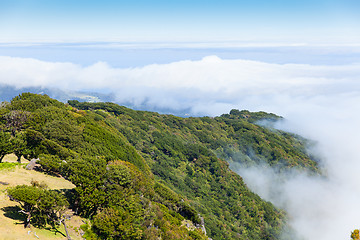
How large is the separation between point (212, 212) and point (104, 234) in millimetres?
75298

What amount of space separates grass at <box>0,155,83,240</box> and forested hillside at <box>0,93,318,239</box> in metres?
1.53

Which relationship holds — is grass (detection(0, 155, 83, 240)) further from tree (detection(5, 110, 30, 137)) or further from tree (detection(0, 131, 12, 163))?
tree (detection(5, 110, 30, 137))

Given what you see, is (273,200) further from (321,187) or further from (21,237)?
(21,237)

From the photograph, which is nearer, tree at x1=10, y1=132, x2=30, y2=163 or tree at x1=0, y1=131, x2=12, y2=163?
tree at x1=0, y1=131, x2=12, y2=163

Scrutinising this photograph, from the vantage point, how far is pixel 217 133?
180375mm

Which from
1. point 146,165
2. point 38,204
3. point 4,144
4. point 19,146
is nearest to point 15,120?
point 19,146

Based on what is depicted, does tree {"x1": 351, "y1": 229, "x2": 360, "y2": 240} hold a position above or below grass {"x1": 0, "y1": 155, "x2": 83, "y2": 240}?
above

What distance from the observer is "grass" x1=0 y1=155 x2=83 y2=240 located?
24047 mm

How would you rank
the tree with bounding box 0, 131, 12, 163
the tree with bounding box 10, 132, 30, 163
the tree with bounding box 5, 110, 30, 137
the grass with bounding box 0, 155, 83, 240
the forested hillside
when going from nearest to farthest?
the grass with bounding box 0, 155, 83, 240 < the forested hillside < the tree with bounding box 0, 131, 12, 163 < the tree with bounding box 10, 132, 30, 163 < the tree with bounding box 5, 110, 30, 137

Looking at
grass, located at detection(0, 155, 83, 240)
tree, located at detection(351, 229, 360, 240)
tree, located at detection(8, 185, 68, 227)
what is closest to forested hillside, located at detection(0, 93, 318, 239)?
tree, located at detection(8, 185, 68, 227)

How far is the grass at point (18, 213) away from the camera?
2405 cm

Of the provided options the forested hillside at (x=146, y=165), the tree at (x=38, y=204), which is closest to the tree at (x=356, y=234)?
the forested hillside at (x=146, y=165)

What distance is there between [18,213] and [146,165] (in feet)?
183

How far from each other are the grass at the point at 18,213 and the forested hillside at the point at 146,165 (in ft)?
5.02
